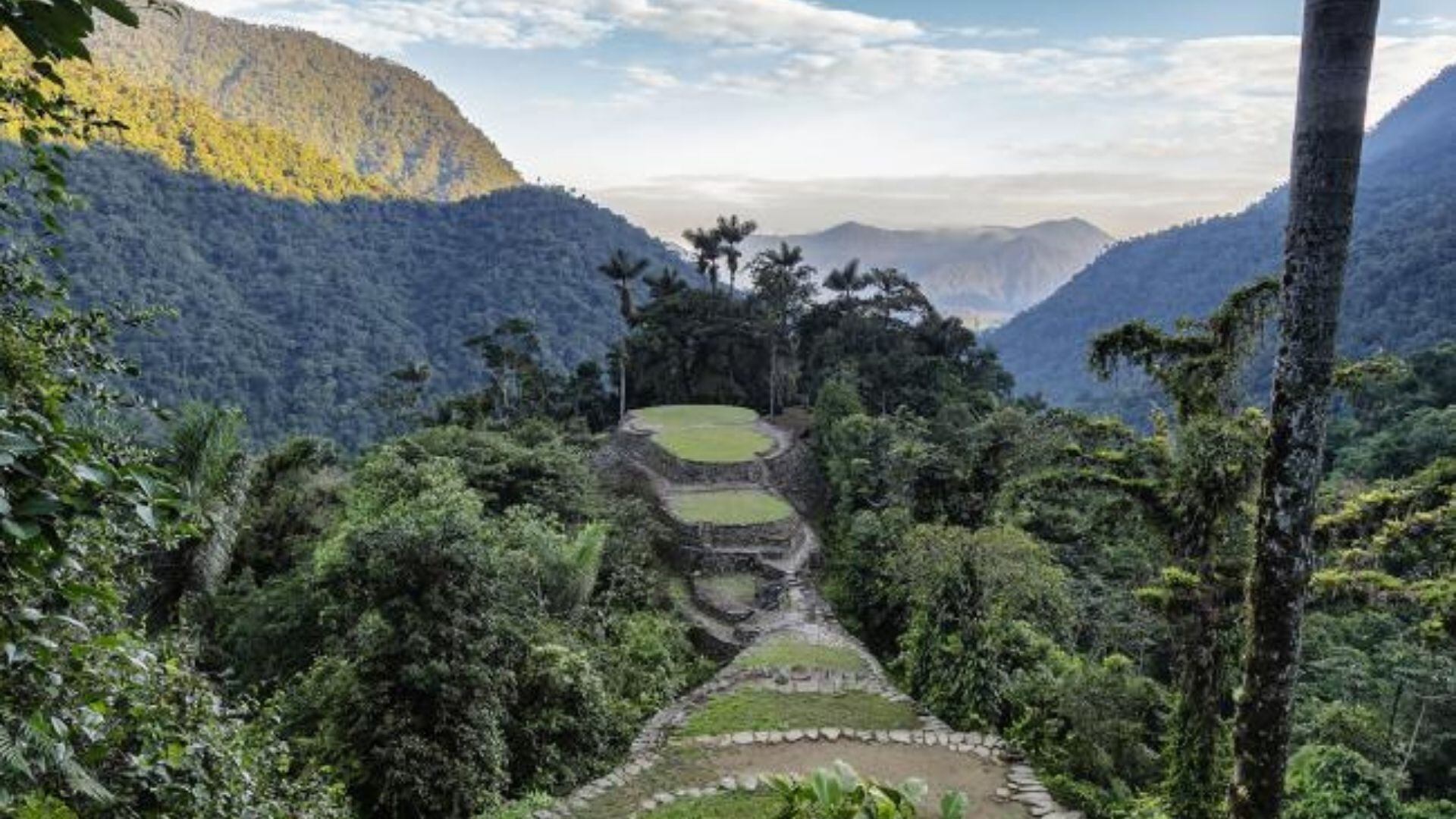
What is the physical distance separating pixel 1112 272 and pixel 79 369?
385ft

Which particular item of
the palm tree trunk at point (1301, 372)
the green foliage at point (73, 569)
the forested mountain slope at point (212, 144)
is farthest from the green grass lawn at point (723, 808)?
the forested mountain slope at point (212, 144)

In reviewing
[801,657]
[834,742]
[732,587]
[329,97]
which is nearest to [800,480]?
[732,587]

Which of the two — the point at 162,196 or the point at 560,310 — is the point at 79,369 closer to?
the point at 162,196

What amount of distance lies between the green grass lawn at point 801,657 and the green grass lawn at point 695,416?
1129 centimetres

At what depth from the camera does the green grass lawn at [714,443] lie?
21812 millimetres

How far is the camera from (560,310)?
5791 centimetres

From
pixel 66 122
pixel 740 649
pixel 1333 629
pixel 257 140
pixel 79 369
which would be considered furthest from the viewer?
Result: pixel 257 140

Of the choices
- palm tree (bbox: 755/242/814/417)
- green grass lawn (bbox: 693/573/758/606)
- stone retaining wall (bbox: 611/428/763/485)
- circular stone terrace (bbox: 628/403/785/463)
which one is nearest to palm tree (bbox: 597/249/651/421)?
circular stone terrace (bbox: 628/403/785/463)

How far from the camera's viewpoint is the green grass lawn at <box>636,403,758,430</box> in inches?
997

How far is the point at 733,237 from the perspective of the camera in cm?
3244

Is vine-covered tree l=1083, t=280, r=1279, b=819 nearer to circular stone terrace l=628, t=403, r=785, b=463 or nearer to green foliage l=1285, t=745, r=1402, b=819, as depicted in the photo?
green foliage l=1285, t=745, r=1402, b=819

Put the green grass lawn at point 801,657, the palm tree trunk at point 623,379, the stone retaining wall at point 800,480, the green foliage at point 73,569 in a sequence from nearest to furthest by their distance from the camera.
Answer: the green foliage at point 73,569, the green grass lawn at point 801,657, the stone retaining wall at point 800,480, the palm tree trunk at point 623,379

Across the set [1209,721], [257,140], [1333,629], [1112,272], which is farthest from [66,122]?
[1112,272]

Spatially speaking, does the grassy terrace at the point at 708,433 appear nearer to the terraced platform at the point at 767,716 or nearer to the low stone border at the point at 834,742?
the terraced platform at the point at 767,716
